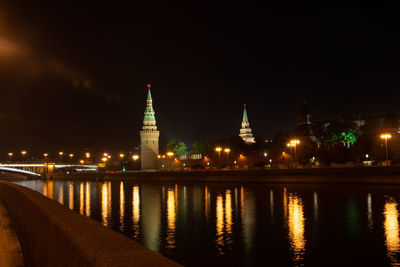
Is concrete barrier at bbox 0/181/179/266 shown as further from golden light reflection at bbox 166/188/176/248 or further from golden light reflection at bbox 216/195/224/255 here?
golden light reflection at bbox 166/188/176/248

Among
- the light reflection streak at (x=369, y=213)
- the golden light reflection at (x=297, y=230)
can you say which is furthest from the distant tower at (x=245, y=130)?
the golden light reflection at (x=297, y=230)

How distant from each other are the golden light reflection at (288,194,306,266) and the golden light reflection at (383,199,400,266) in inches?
87.3

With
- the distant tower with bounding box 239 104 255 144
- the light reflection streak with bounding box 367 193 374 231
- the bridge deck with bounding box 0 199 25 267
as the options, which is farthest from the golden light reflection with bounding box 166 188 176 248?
the distant tower with bounding box 239 104 255 144

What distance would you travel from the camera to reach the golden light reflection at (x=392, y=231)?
11.3 meters

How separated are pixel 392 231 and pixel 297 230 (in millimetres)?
3052

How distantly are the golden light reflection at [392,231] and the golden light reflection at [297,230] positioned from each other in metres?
2.22

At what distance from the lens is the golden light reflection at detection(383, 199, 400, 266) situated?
37.0ft

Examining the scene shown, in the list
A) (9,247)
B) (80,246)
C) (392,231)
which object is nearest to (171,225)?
(392,231)

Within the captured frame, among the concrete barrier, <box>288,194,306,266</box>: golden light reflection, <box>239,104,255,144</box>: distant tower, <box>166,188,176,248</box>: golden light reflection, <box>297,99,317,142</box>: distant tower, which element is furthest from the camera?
<box>239,104,255,144</box>: distant tower

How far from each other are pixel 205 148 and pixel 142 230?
8480cm

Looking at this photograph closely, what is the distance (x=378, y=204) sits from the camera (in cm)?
2188

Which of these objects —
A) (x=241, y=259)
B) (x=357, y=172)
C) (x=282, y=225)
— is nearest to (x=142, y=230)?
(x=282, y=225)

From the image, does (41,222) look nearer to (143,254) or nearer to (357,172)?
(143,254)

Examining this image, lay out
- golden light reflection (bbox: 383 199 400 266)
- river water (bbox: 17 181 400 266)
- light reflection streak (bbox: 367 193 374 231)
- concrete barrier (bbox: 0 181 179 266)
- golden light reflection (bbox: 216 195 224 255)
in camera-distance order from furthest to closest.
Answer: light reflection streak (bbox: 367 193 374 231)
golden light reflection (bbox: 216 195 224 255)
river water (bbox: 17 181 400 266)
golden light reflection (bbox: 383 199 400 266)
concrete barrier (bbox: 0 181 179 266)
